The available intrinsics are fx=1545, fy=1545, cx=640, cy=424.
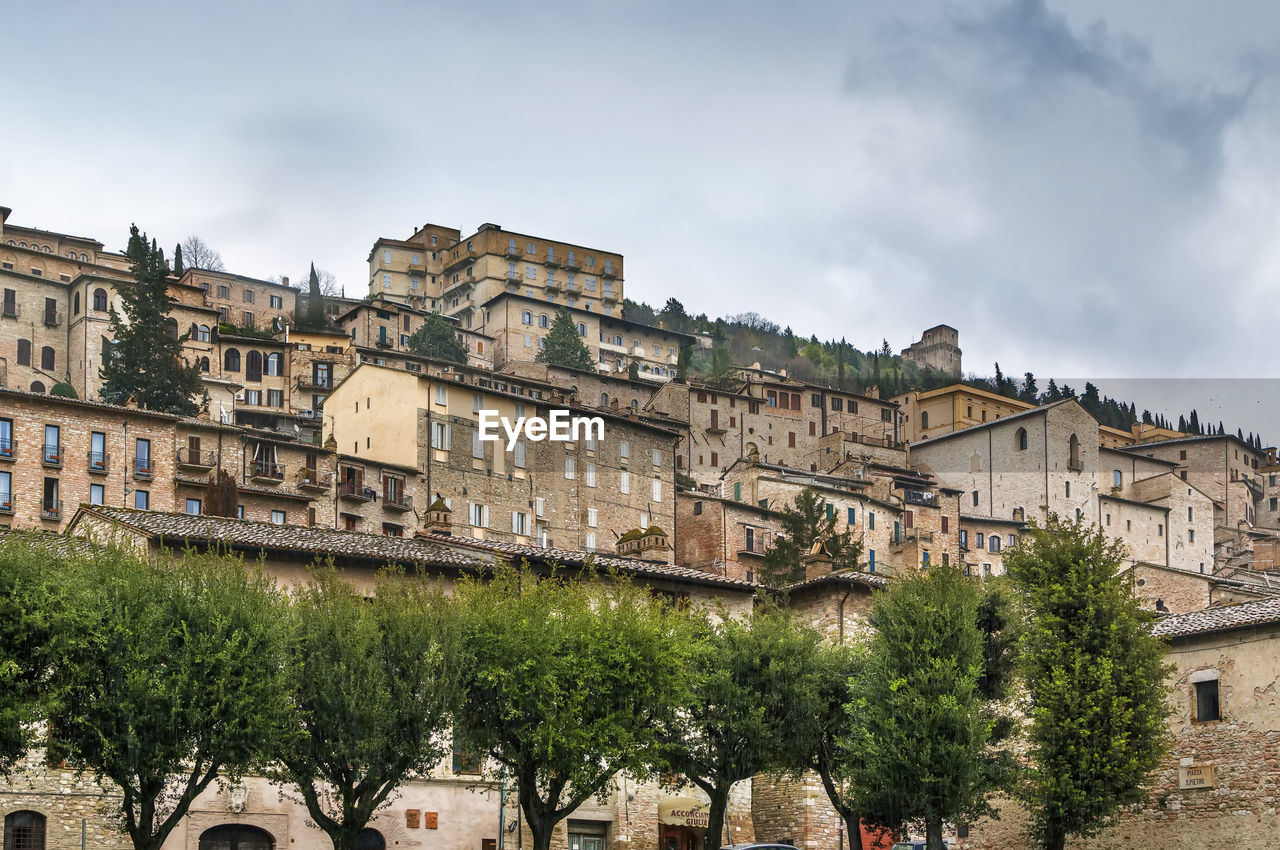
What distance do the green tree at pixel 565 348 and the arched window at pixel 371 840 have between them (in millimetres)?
84694

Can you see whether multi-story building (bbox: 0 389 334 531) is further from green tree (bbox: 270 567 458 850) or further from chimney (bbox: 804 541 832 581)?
green tree (bbox: 270 567 458 850)

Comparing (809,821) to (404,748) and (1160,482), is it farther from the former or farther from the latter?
(1160,482)

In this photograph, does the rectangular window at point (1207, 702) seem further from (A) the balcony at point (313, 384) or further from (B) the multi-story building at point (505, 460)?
(A) the balcony at point (313, 384)

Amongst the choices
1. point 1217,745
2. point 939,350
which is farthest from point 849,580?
point 939,350

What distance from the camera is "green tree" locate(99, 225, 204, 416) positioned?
82750mm

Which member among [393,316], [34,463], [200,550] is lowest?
[200,550]

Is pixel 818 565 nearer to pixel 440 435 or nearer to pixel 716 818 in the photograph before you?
pixel 716 818

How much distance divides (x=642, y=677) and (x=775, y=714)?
14.7ft

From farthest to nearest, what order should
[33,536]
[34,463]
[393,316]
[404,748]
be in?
[393,316] → [34,463] → [33,536] → [404,748]

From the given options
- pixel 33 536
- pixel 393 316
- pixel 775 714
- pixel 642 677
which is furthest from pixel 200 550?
pixel 393 316

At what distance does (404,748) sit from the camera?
32688 millimetres

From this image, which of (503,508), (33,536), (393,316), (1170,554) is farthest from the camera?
(393,316)

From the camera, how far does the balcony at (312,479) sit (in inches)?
2813

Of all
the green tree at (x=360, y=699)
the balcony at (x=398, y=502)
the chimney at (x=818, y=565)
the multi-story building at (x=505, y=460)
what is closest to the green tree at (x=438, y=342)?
the multi-story building at (x=505, y=460)
